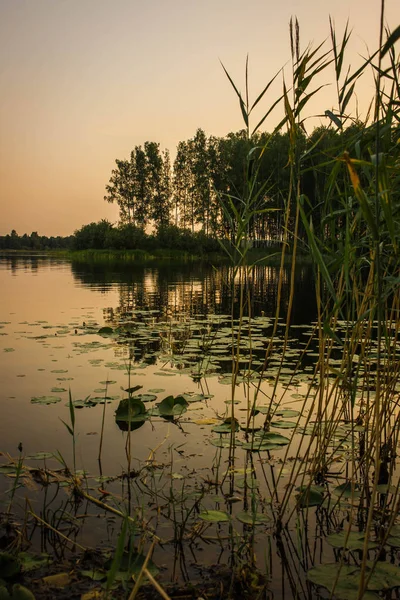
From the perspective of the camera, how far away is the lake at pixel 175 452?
2283 mm

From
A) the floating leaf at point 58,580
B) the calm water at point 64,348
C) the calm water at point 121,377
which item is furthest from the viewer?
the calm water at point 64,348

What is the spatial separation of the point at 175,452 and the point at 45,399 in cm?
156

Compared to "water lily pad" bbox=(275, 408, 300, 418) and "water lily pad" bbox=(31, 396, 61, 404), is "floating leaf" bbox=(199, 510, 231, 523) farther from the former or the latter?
"water lily pad" bbox=(31, 396, 61, 404)

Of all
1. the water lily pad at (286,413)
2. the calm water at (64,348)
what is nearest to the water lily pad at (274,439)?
the water lily pad at (286,413)

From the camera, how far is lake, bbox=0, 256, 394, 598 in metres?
2.28

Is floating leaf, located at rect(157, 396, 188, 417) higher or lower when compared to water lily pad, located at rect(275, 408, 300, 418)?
higher

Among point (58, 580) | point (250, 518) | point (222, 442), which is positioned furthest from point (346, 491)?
point (58, 580)

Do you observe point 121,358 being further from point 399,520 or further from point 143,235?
point 143,235

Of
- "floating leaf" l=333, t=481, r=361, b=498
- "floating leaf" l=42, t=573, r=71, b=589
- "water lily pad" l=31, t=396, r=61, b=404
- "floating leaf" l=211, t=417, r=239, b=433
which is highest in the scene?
"floating leaf" l=211, t=417, r=239, b=433

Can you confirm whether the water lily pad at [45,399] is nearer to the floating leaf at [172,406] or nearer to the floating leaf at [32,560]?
the floating leaf at [172,406]

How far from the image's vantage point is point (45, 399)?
4324 millimetres

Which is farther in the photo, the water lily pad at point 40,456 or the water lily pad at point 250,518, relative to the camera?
the water lily pad at point 40,456

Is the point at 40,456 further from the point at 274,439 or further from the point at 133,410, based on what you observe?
the point at 274,439

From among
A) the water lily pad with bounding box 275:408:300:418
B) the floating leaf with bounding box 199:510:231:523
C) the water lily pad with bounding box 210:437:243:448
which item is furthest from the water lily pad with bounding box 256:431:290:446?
the floating leaf with bounding box 199:510:231:523
